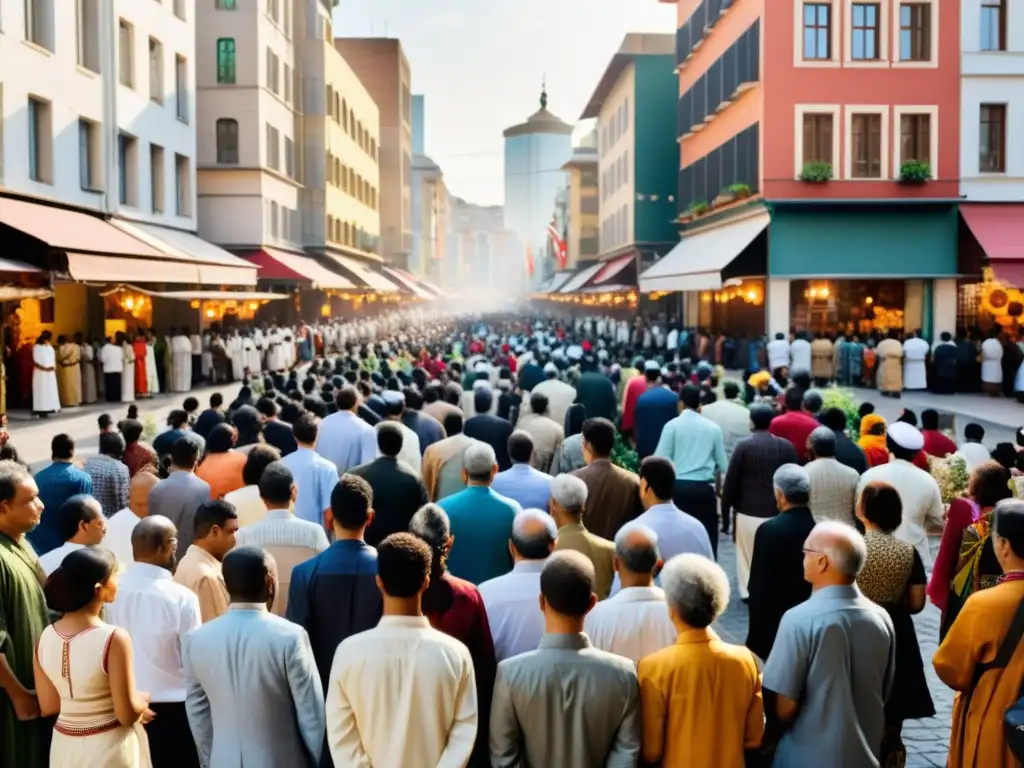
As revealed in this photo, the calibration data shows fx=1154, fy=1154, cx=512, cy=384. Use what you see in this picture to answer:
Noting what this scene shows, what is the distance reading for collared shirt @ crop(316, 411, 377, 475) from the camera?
10188 millimetres

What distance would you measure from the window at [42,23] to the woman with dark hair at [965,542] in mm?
22694

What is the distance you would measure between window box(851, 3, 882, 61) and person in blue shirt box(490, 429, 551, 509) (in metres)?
26.0

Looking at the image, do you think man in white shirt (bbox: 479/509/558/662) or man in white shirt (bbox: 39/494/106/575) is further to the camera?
man in white shirt (bbox: 39/494/106/575)

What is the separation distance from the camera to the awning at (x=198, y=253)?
91.4 feet

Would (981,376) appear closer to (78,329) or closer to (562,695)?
(78,329)

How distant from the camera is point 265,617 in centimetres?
464

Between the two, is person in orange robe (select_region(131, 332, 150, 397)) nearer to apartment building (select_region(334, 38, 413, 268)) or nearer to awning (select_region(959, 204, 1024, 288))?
awning (select_region(959, 204, 1024, 288))

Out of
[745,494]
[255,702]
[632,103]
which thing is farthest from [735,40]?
[255,702]

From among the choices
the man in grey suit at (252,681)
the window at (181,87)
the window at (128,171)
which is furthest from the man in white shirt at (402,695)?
the window at (181,87)

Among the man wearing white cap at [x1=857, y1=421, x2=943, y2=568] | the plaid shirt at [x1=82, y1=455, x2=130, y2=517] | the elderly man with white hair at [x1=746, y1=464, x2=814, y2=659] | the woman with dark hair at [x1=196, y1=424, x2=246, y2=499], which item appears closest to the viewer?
the elderly man with white hair at [x1=746, y1=464, x2=814, y2=659]

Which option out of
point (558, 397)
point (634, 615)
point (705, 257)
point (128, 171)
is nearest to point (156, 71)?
point (128, 171)

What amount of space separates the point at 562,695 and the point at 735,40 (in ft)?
107

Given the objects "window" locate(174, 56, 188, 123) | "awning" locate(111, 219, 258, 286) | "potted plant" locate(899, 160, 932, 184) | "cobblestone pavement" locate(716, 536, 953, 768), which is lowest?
"cobblestone pavement" locate(716, 536, 953, 768)

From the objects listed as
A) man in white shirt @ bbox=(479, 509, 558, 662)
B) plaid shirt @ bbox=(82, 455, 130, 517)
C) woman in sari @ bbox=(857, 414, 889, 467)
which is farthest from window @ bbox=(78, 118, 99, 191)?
man in white shirt @ bbox=(479, 509, 558, 662)
